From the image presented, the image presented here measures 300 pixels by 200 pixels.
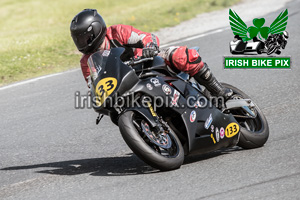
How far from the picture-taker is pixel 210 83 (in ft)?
18.7

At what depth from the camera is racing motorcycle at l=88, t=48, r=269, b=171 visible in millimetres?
4898

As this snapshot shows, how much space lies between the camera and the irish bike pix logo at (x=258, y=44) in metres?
9.95

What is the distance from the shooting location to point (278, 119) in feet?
21.7

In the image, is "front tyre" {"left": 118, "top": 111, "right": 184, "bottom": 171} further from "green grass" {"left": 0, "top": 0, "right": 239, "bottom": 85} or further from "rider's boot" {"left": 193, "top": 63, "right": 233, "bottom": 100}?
"green grass" {"left": 0, "top": 0, "right": 239, "bottom": 85}

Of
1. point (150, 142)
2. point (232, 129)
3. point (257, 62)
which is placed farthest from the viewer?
point (257, 62)

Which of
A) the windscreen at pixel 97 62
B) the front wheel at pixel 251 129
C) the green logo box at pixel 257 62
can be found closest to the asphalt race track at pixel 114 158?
the front wheel at pixel 251 129

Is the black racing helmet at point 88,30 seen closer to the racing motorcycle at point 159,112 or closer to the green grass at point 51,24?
the racing motorcycle at point 159,112

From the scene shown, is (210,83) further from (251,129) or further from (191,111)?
(251,129)

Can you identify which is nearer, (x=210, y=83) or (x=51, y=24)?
(x=210, y=83)

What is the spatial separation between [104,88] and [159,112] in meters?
0.63

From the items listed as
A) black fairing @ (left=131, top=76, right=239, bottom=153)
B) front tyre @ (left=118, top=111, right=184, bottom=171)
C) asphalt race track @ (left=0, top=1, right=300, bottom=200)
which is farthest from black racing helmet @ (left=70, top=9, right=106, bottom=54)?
asphalt race track @ (left=0, top=1, right=300, bottom=200)

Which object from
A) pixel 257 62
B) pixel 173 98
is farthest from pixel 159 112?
pixel 257 62

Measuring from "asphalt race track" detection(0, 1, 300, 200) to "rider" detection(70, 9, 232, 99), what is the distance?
0.85 meters

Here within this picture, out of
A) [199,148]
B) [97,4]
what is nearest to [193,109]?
[199,148]
